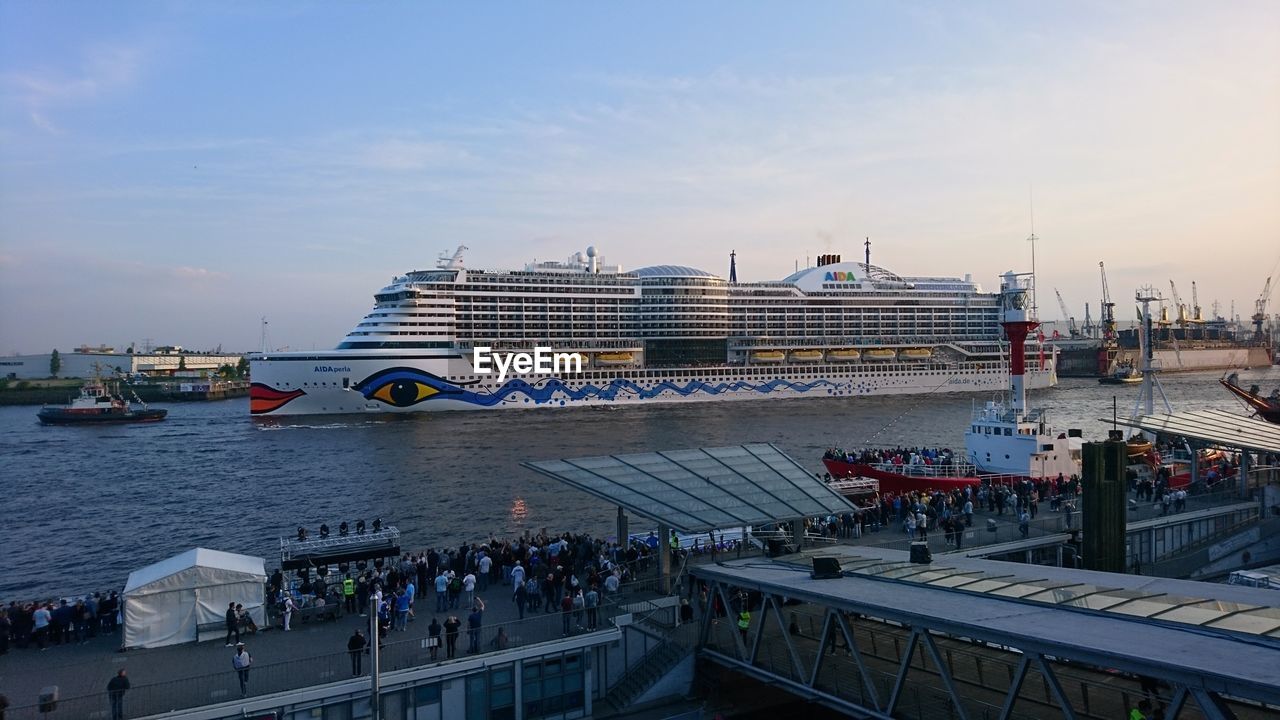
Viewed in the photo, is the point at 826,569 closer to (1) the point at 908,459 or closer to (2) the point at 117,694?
(2) the point at 117,694

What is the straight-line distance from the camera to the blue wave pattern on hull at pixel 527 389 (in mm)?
60344

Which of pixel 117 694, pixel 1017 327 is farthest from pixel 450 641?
pixel 1017 327

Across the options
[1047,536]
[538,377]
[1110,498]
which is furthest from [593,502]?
[538,377]

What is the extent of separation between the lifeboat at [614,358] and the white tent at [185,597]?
195 ft

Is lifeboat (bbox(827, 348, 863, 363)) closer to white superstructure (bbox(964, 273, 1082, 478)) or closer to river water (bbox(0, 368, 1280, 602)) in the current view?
river water (bbox(0, 368, 1280, 602))

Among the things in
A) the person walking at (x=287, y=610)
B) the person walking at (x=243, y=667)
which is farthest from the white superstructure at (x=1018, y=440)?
the person walking at (x=243, y=667)

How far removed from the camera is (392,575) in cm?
1549

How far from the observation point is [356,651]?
37.6 feet

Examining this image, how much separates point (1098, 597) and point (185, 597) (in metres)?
12.6

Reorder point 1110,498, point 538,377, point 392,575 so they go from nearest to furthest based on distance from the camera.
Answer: point 392,575
point 1110,498
point 538,377

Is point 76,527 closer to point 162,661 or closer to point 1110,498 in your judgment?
point 162,661

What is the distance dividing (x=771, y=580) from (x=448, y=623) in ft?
15.0

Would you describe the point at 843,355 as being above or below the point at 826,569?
above

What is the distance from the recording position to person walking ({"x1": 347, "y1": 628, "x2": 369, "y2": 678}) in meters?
11.5
